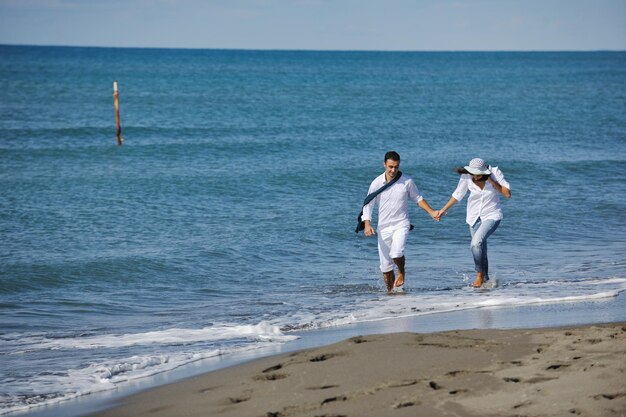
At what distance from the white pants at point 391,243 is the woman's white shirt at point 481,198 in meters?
0.78

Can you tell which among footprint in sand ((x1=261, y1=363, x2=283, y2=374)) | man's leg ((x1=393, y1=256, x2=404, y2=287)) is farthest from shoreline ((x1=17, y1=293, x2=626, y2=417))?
man's leg ((x1=393, y1=256, x2=404, y2=287))

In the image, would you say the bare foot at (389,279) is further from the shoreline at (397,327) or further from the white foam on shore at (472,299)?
the shoreline at (397,327)

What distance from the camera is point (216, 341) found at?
346 inches

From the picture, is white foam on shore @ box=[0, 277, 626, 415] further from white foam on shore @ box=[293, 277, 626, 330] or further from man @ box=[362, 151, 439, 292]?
man @ box=[362, 151, 439, 292]

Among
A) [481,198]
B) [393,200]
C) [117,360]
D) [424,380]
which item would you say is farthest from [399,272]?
[424,380]

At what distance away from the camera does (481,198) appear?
1088cm

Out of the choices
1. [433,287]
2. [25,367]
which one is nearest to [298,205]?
[433,287]

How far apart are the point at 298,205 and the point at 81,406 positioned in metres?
12.7

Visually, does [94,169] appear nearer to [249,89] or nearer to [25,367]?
[25,367]

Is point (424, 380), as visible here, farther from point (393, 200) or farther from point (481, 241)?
point (481, 241)

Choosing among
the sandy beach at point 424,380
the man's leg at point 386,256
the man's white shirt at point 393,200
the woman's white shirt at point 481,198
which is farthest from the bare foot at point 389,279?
the sandy beach at point 424,380

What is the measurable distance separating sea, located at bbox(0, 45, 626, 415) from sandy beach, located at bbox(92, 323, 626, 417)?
1.08 m

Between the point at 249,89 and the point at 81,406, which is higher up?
the point at 249,89

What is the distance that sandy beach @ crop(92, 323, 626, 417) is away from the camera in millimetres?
5695
